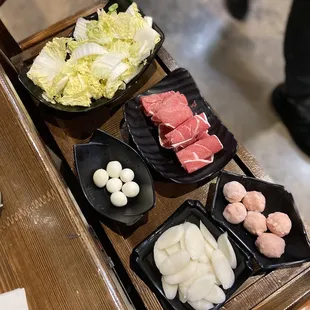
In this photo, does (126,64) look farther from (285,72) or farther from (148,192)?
(285,72)

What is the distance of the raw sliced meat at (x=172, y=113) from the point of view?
1.56 m

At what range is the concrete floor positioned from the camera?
7.55 feet

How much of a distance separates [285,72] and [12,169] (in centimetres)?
159

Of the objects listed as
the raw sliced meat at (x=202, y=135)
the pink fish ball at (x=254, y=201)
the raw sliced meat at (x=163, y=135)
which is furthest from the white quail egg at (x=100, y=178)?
the pink fish ball at (x=254, y=201)

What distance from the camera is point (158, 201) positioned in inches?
60.2

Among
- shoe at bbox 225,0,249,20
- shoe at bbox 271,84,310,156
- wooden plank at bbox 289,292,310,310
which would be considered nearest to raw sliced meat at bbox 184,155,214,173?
wooden plank at bbox 289,292,310,310

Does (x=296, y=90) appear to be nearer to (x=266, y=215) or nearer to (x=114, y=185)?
(x=266, y=215)

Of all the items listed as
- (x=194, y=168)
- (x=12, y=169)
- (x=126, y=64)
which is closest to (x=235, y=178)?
(x=194, y=168)

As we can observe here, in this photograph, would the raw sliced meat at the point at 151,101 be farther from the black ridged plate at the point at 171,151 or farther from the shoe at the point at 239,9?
the shoe at the point at 239,9

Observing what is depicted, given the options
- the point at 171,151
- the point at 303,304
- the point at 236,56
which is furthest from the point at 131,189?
the point at 236,56

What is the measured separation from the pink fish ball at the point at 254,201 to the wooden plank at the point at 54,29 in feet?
3.13

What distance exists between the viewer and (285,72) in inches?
93.3

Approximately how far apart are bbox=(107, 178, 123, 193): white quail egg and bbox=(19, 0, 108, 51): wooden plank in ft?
2.16

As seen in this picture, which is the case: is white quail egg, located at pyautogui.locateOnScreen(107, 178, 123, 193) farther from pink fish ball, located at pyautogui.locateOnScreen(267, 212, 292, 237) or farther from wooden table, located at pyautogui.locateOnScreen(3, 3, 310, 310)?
pink fish ball, located at pyautogui.locateOnScreen(267, 212, 292, 237)
